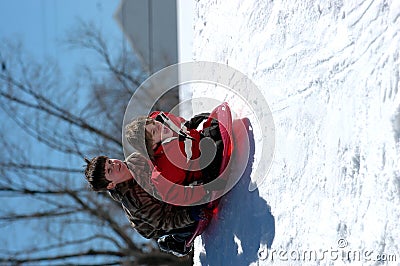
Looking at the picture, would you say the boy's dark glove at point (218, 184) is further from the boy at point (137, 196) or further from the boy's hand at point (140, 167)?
the boy's hand at point (140, 167)

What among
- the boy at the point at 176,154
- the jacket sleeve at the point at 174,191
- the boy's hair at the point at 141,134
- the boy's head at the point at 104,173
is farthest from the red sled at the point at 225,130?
the boy's head at the point at 104,173

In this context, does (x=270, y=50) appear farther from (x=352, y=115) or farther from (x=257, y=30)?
(x=352, y=115)

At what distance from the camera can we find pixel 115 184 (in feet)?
8.23

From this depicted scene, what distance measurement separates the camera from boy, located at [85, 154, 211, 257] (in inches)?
96.8

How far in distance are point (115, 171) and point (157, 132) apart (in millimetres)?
203

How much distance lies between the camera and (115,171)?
2.48 meters

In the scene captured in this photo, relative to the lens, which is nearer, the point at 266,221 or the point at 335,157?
the point at 335,157

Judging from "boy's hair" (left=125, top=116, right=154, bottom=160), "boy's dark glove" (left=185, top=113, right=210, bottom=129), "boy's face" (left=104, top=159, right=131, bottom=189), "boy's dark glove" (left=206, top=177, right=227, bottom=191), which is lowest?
"boy's face" (left=104, top=159, right=131, bottom=189)

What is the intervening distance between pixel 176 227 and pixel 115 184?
11.6 inches

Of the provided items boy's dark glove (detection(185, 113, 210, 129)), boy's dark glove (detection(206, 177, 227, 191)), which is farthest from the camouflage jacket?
boy's dark glove (detection(185, 113, 210, 129))

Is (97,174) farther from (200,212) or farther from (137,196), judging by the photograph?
(200,212)

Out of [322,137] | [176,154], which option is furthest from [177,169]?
[322,137]

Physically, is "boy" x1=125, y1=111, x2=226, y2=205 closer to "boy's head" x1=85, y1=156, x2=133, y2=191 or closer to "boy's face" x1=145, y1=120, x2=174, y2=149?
"boy's face" x1=145, y1=120, x2=174, y2=149

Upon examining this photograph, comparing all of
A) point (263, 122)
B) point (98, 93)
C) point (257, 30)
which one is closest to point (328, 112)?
point (263, 122)
